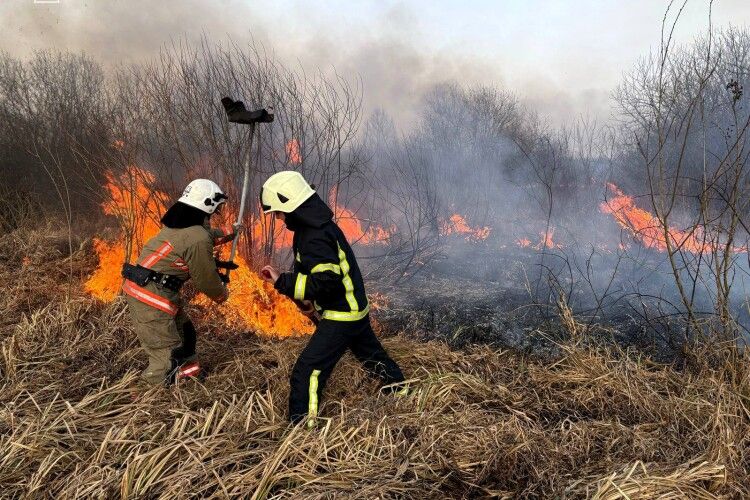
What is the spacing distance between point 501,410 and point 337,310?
58.8 inches

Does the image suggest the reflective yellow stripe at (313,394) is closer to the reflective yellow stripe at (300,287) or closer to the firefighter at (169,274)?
the reflective yellow stripe at (300,287)

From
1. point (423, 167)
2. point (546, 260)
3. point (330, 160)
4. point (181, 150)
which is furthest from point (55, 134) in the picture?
point (546, 260)

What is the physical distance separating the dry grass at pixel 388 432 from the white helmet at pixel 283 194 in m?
1.36

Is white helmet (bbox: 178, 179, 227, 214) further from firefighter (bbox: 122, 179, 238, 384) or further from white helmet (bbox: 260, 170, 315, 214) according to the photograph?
white helmet (bbox: 260, 170, 315, 214)

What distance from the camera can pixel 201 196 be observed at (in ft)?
12.2

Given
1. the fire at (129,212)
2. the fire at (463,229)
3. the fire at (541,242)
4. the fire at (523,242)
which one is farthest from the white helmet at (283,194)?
the fire at (463,229)

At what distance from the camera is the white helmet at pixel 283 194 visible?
3164 mm

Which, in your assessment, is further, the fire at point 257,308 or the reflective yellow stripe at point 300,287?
the fire at point 257,308

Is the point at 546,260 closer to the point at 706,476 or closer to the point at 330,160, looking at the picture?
the point at 330,160

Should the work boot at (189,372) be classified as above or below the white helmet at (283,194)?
below

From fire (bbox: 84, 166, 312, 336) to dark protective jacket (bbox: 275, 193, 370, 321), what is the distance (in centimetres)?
227

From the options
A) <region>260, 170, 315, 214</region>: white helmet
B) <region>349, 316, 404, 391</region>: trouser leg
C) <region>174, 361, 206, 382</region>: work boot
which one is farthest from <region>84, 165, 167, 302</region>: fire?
<region>349, 316, 404, 391</region>: trouser leg

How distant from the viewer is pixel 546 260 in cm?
Answer: 1147

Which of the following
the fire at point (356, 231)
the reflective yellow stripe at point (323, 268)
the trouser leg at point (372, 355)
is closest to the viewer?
the reflective yellow stripe at point (323, 268)
